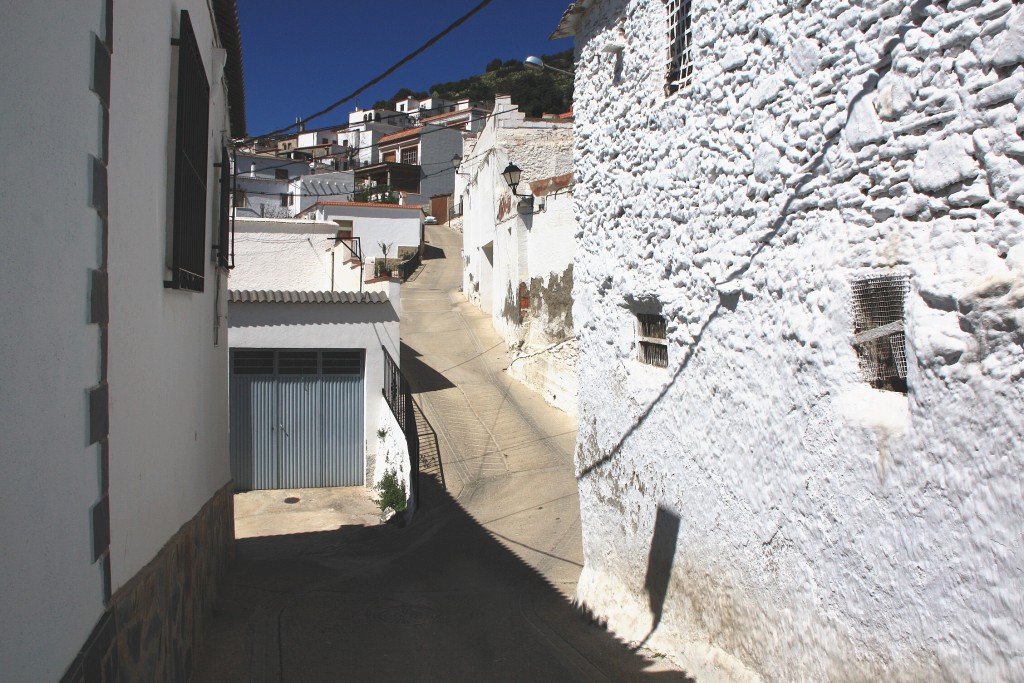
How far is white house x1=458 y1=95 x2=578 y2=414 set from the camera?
47.1 ft

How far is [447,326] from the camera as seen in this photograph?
21156mm

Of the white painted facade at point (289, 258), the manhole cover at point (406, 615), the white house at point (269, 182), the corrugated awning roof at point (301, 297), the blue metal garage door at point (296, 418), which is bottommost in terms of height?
the manhole cover at point (406, 615)

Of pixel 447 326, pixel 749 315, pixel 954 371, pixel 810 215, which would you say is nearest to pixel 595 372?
pixel 749 315

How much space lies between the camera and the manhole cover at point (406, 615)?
24.1 ft

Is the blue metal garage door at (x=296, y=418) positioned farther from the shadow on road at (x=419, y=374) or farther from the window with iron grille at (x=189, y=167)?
the window with iron grille at (x=189, y=167)

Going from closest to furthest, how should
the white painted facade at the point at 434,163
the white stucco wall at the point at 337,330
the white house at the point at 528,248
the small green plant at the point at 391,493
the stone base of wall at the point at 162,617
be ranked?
the stone base of wall at the point at 162,617, the small green plant at the point at 391,493, the white stucco wall at the point at 337,330, the white house at the point at 528,248, the white painted facade at the point at 434,163

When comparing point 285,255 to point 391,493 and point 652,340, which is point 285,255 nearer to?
point 391,493

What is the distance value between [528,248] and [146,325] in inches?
481

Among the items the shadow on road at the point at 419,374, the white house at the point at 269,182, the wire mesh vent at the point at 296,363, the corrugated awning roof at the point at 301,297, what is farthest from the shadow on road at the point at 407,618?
the white house at the point at 269,182

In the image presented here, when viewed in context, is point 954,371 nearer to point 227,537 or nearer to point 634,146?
point 634,146

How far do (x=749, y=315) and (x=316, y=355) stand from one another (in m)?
10.1

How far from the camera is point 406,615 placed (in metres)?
7.51

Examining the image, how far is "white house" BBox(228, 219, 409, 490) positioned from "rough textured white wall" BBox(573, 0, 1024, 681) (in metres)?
7.63

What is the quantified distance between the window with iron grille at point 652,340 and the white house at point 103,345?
3.56 meters
